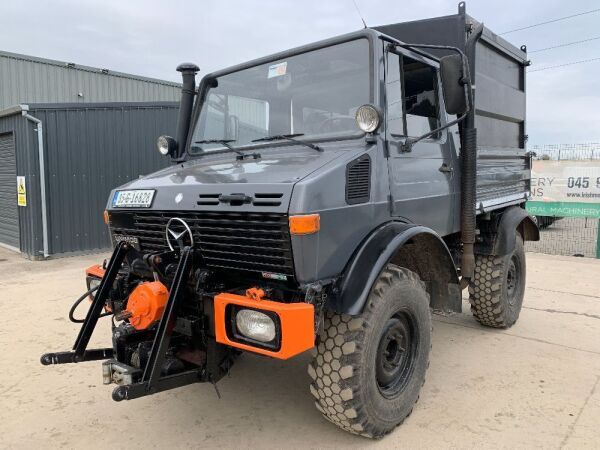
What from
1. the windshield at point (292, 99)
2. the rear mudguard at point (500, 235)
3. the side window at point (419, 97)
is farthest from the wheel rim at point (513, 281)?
the windshield at point (292, 99)

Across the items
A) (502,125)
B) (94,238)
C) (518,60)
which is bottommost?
(94,238)

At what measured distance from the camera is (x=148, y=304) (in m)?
2.54

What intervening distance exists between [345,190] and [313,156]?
1.10ft

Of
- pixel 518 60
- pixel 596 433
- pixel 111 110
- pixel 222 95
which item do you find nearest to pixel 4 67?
pixel 111 110

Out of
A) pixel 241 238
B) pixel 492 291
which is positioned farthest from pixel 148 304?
pixel 492 291

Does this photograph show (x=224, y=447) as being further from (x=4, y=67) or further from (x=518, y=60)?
(x=4, y=67)

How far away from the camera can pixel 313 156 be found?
2.76 metres

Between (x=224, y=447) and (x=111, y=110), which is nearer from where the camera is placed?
(x=224, y=447)

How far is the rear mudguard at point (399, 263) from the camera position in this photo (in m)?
2.47

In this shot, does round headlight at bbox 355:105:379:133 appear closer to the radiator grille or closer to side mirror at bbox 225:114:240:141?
the radiator grille

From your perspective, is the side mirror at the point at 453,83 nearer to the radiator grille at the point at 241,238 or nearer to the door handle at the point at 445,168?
the door handle at the point at 445,168

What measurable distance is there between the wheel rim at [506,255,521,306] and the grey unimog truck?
128 cm

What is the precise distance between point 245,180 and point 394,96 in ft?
3.88

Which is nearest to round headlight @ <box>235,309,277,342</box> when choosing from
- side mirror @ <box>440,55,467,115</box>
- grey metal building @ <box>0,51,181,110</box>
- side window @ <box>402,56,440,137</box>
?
side window @ <box>402,56,440,137</box>
